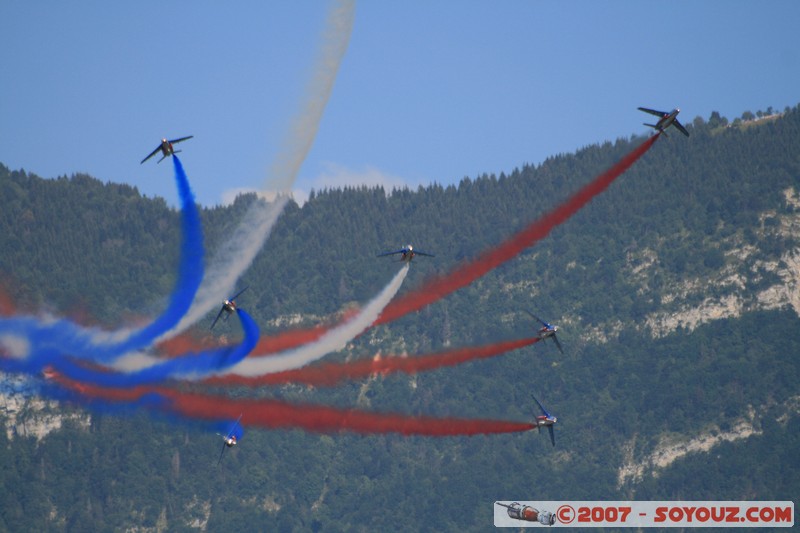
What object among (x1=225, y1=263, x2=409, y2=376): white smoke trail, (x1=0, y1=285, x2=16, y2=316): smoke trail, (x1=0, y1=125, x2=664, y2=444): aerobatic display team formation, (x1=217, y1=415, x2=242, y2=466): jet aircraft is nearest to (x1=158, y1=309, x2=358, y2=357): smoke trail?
(x1=0, y1=125, x2=664, y2=444): aerobatic display team formation

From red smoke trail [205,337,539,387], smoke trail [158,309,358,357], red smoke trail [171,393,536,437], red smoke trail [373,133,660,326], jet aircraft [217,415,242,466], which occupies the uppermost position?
red smoke trail [373,133,660,326]

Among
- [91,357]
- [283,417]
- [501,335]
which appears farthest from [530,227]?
[91,357]

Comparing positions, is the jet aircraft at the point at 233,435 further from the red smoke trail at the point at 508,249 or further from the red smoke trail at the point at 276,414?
the red smoke trail at the point at 508,249

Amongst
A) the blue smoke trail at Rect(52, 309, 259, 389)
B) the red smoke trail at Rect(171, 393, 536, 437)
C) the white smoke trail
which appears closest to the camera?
the red smoke trail at Rect(171, 393, 536, 437)

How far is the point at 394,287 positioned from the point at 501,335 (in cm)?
801

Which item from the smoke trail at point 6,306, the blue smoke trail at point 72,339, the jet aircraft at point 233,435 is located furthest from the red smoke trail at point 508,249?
the smoke trail at point 6,306

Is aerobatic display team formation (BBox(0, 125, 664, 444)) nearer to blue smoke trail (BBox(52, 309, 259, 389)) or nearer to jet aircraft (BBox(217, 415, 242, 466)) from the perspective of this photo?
blue smoke trail (BBox(52, 309, 259, 389))

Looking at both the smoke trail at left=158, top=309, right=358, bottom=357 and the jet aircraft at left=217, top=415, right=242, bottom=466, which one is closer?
the jet aircraft at left=217, top=415, right=242, bottom=466

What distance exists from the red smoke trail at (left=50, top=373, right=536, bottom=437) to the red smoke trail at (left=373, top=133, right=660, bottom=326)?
23.7ft

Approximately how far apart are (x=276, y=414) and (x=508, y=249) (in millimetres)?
19385

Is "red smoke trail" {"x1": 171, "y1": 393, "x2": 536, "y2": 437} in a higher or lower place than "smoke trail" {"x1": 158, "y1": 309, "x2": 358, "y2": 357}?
lower

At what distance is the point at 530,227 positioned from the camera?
133 meters

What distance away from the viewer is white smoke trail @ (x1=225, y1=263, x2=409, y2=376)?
449ft

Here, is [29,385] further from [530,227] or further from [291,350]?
[530,227]
